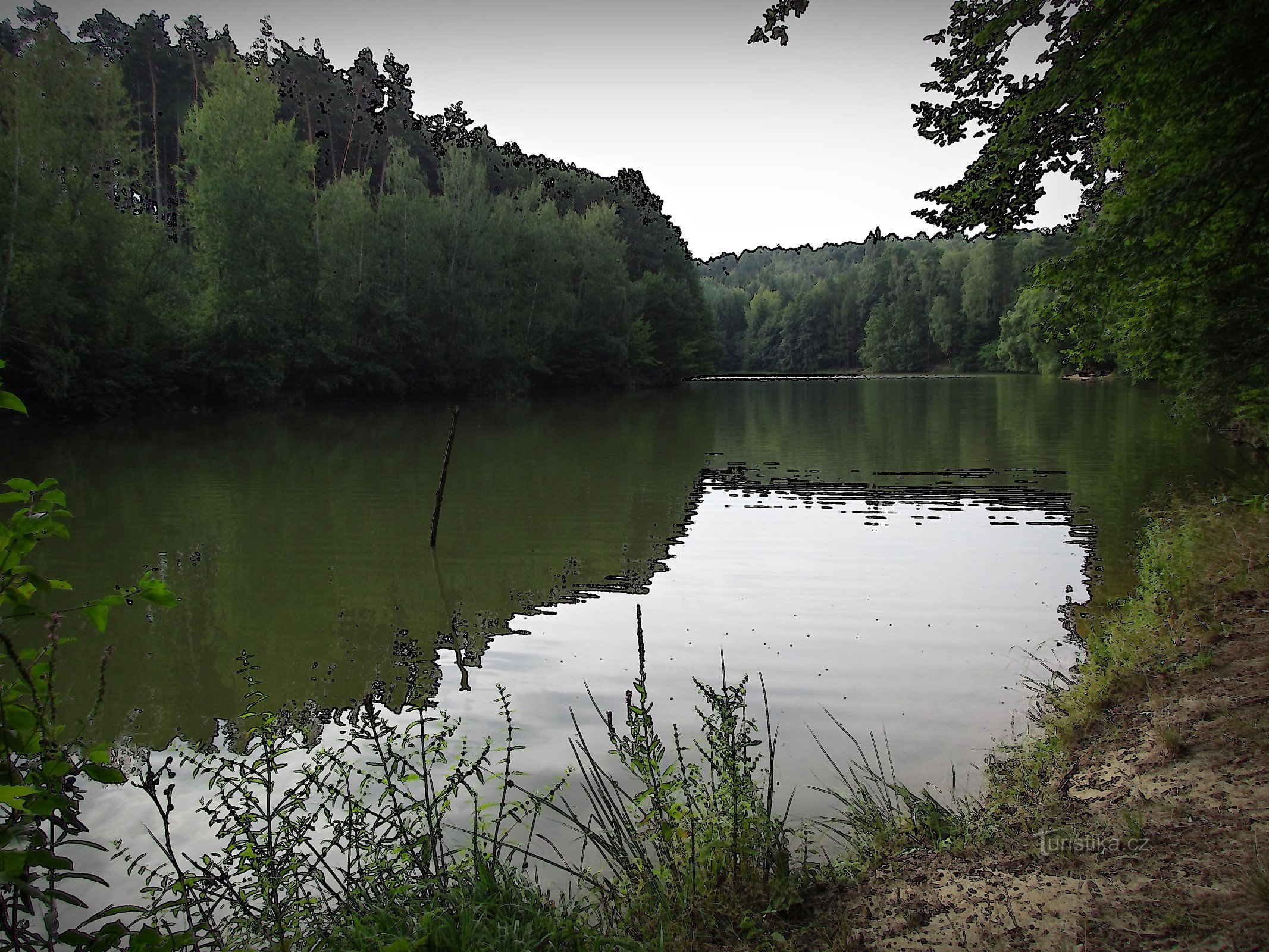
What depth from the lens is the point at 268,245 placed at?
38.3 metres

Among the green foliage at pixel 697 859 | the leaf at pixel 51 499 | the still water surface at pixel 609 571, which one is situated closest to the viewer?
the leaf at pixel 51 499

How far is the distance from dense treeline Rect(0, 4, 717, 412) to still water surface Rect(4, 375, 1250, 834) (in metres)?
6.65

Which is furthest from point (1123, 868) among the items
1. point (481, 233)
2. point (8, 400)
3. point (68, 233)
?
point (481, 233)

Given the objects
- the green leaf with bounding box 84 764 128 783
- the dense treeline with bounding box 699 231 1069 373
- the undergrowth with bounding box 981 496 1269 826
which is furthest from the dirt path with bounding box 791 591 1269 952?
the dense treeline with bounding box 699 231 1069 373

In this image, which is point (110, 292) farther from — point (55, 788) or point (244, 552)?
point (55, 788)

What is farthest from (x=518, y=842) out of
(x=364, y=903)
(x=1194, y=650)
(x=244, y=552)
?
(x=244, y=552)

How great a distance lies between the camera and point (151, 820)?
544 cm

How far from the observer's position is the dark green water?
25.3 ft

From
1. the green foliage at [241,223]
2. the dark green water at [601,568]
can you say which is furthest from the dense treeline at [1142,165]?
the green foliage at [241,223]

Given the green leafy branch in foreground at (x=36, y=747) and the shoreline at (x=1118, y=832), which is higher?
the green leafy branch in foreground at (x=36, y=747)

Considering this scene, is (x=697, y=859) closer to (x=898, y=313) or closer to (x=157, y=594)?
(x=157, y=594)

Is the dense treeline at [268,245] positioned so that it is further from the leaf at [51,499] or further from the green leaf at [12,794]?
the green leaf at [12,794]

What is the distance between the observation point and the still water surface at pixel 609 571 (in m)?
7.57

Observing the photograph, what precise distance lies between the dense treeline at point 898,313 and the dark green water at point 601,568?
204 feet
